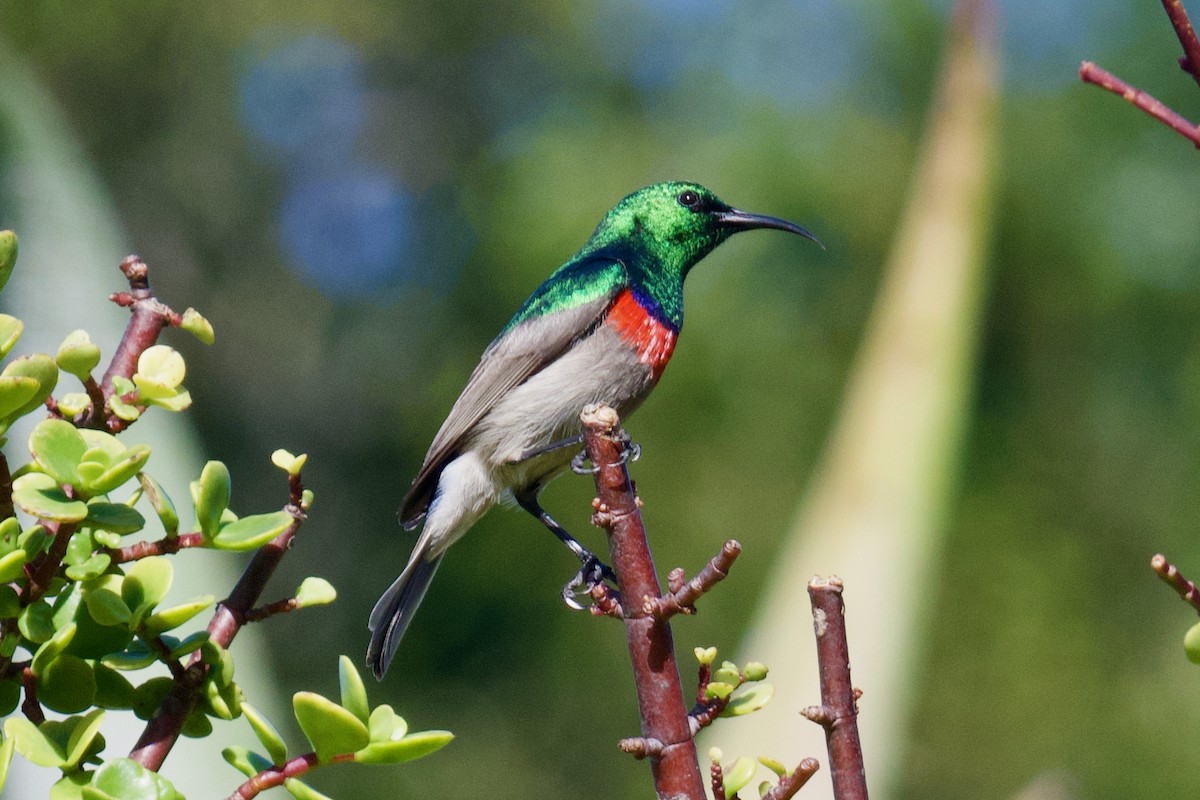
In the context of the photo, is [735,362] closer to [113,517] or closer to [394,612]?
[394,612]

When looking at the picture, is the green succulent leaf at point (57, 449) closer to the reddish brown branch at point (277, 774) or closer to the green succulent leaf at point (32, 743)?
the green succulent leaf at point (32, 743)

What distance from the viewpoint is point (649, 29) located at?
7.40m

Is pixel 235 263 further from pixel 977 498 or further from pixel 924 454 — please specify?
pixel 924 454

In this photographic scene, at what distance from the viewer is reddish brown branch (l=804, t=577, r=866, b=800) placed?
128 cm

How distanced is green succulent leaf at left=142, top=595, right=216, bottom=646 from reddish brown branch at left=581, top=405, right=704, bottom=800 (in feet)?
1.69

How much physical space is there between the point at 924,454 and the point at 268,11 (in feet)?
18.0

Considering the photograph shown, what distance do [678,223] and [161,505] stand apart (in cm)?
277

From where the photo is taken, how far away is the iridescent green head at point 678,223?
3.83 meters

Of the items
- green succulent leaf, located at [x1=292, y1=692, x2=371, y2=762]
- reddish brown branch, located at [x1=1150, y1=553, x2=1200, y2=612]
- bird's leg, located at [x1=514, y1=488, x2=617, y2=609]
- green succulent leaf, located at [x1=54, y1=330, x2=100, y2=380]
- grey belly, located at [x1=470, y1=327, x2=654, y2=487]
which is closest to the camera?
reddish brown branch, located at [x1=1150, y1=553, x2=1200, y2=612]

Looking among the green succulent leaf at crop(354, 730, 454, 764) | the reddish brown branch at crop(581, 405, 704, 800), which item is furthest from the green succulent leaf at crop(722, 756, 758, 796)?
the green succulent leaf at crop(354, 730, 454, 764)

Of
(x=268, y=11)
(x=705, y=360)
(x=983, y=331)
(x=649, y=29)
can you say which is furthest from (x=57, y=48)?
(x=983, y=331)

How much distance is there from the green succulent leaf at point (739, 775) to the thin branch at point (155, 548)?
65 cm

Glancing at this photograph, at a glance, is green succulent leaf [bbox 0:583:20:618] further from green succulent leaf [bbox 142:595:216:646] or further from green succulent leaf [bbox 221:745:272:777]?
green succulent leaf [bbox 221:745:272:777]

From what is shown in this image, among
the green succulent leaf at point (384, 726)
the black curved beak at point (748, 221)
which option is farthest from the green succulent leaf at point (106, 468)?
the black curved beak at point (748, 221)
